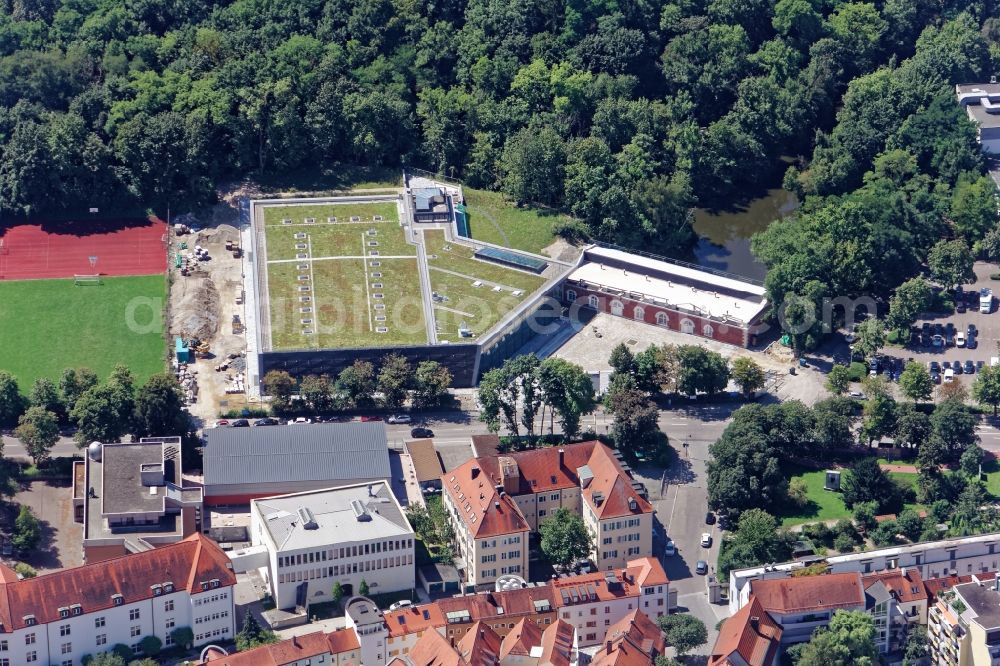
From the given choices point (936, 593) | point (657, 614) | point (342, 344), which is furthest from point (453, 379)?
point (936, 593)

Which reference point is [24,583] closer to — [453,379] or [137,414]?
[137,414]

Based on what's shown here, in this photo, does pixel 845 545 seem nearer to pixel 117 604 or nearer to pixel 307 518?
pixel 307 518

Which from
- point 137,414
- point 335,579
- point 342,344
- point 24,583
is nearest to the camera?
point 24,583

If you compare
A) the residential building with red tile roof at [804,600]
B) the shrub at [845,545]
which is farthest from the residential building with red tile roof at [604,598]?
the shrub at [845,545]

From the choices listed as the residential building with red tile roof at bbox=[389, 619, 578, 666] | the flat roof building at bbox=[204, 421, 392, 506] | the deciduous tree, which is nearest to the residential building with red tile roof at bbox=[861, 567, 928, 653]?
the deciduous tree

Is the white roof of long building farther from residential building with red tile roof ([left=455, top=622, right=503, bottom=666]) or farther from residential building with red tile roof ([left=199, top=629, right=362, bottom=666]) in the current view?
residential building with red tile roof ([left=455, top=622, right=503, bottom=666])

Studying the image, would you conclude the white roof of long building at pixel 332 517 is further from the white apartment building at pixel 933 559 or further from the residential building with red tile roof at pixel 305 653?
the white apartment building at pixel 933 559

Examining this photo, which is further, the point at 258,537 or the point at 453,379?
the point at 453,379
